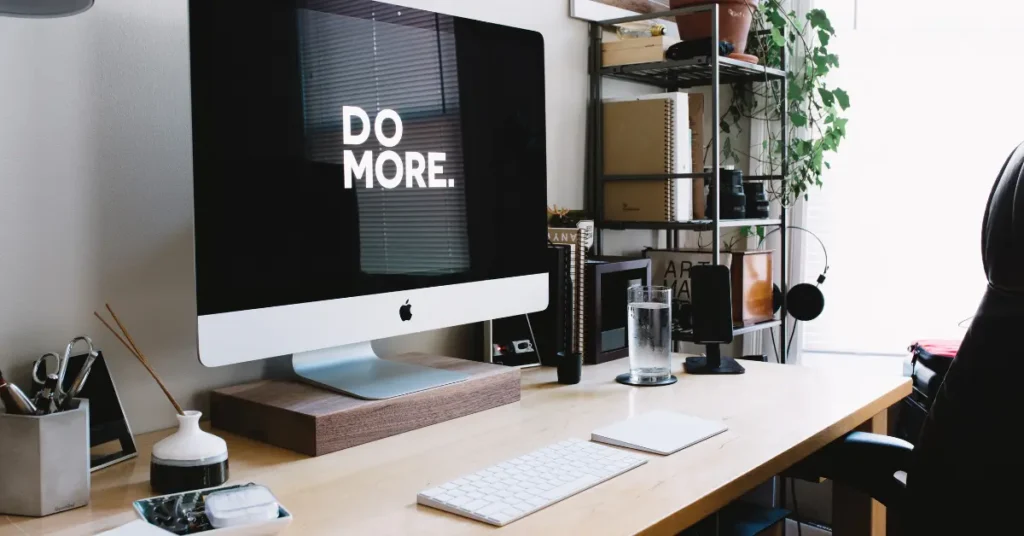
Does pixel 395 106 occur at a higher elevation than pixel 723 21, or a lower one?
lower

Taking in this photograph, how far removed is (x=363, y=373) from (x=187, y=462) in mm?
392

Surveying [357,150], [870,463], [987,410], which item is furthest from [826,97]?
[357,150]

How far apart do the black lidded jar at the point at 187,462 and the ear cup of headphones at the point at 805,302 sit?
1.81 meters

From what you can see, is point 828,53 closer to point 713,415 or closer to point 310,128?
point 713,415

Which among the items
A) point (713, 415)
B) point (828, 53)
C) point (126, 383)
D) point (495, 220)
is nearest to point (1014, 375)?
point (713, 415)

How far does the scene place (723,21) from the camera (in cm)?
216

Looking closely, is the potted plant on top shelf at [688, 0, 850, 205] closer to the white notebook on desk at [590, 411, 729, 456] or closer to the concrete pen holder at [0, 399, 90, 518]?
the white notebook on desk at [590, 411, 729, 456]

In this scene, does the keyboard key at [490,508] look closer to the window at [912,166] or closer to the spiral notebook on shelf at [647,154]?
the spiral notebook on shelf at [647,154]

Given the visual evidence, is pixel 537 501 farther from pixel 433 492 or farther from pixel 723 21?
pixel 723 21

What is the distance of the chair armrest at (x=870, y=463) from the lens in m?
1.30

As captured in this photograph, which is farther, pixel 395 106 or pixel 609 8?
pixel 609 8

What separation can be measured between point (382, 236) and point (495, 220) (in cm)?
28

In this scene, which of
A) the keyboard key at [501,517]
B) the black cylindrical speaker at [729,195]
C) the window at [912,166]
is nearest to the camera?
the keyboard key at [501,517]

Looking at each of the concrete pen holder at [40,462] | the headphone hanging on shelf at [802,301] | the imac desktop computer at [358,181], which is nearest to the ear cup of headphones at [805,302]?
the headphone hanging on shelf at [802,301]
